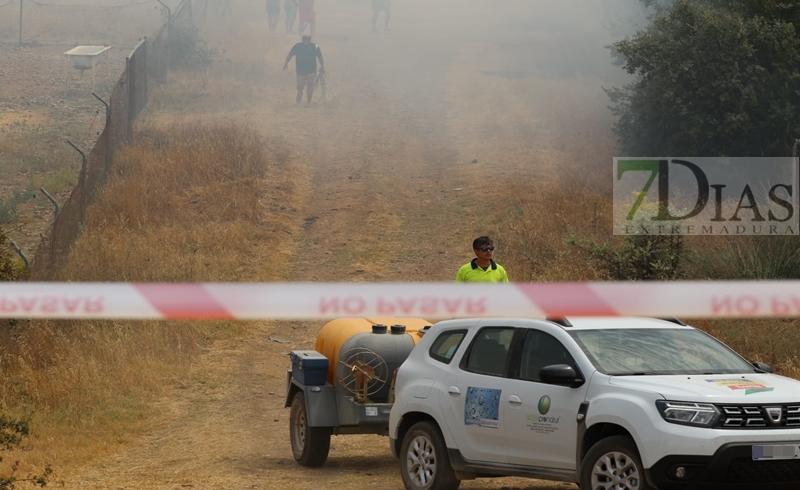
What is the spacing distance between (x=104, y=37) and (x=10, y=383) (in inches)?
1180

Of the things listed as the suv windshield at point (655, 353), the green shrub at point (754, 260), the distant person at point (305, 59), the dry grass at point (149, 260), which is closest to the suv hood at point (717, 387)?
the suv windshield at point (655, 353)

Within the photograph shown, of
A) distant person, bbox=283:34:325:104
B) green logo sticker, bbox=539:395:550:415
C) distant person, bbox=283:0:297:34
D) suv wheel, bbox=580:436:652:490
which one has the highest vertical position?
distant person, bbox=283:0:297:34

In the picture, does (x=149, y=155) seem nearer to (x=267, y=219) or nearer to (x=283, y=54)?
(x=267, y=219)

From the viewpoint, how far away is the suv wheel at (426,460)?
27.1 feet

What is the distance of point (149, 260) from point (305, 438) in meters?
8.26

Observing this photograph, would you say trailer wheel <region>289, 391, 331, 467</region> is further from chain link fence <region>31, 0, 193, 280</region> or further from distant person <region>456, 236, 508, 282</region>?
chain link fence <region>31, 0, 193, 280</region>

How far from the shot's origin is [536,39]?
46.7 m

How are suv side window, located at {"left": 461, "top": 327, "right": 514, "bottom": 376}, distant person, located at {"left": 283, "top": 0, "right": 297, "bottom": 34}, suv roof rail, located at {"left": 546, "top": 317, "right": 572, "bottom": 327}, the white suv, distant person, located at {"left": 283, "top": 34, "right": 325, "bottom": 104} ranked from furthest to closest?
1. distant person, located at {"left": 283, "top": 0, "right": 297, "bottom": 34}
2. distant person, located at {"left": 283, "top": 34, "right": 325, "bottom": 104}
3. suv side window, located at {"left": 461, "top": 327, "right": 514, "bottom": 376}
4. suv roof rail, located at {"left": 546, "top": 317, "right": 572, "bottom": 327}
5. the white suv

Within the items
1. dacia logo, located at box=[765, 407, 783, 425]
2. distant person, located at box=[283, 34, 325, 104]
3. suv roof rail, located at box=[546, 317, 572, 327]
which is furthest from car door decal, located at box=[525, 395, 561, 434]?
distant person, located at box=[283, 34, 325, 104]

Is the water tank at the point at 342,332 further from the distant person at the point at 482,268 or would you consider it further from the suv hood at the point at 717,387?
the suv hood at the point at 717,387

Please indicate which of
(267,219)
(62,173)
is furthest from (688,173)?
(62,173)

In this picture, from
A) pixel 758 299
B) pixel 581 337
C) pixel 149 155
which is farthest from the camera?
pixel 149 155

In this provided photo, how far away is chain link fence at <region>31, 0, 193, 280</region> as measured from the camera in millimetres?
15656

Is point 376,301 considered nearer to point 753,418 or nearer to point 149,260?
point 753,418
